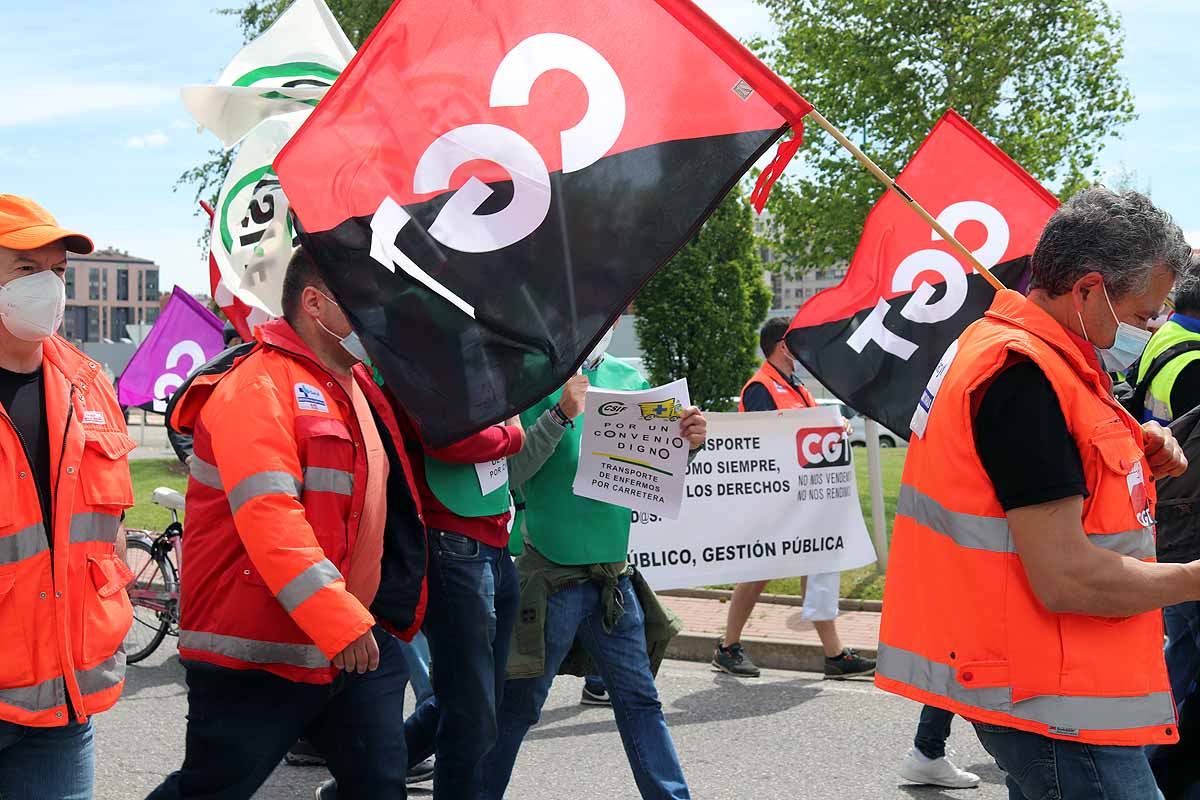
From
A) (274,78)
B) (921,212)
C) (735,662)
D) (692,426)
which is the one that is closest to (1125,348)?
(921,212)

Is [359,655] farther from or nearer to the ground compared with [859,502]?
farther from the ground

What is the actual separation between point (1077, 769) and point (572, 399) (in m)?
2.11

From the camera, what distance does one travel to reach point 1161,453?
303cm

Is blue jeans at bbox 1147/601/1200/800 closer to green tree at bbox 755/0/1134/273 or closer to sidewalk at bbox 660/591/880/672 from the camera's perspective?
sidewalk at bbox 660/591/880/672

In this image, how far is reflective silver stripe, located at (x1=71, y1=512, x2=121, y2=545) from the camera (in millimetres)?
3180

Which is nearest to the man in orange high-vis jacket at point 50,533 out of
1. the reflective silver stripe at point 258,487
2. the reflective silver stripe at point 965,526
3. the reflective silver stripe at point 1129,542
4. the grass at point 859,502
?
the reflective silver stripe at point 258,487

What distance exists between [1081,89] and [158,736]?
1834 cm

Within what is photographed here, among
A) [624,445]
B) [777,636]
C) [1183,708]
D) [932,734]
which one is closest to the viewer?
[1183,708]

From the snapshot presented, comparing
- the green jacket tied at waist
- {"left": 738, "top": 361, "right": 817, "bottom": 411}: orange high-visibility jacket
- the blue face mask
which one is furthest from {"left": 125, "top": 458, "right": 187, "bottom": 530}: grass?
the blue face mask

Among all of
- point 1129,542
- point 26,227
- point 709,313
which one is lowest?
point 1129,542

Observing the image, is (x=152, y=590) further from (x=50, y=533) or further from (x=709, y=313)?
(x=709, y=313)

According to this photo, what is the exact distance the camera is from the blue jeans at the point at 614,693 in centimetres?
435

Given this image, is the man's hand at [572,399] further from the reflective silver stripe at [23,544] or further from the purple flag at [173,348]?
the purple flag at [173,348]

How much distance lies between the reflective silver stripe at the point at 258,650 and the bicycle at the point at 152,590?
15.8ft
